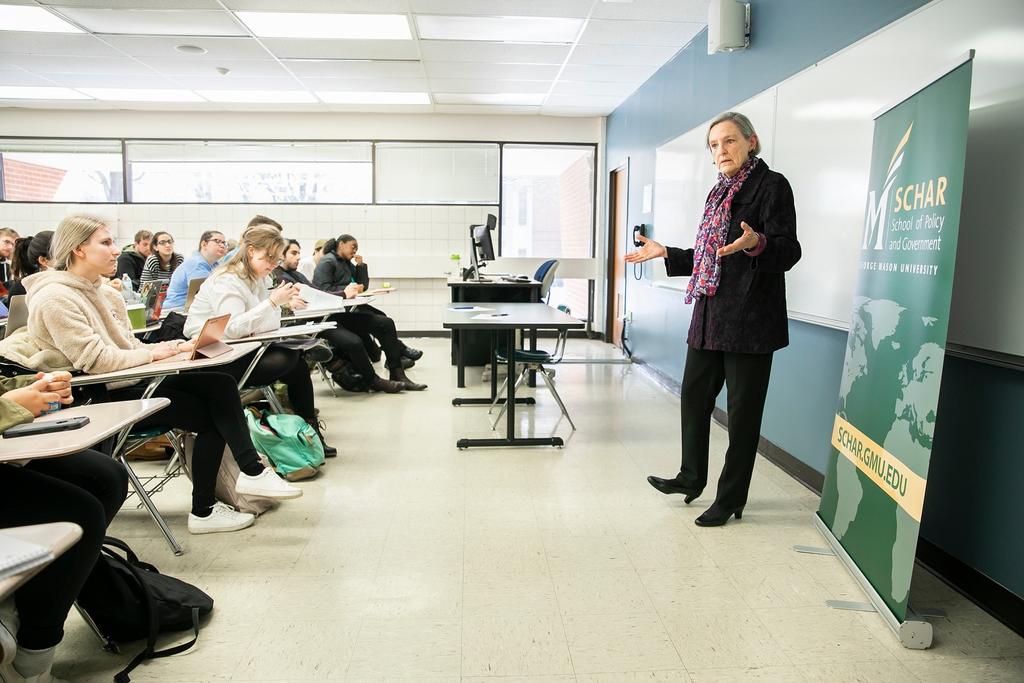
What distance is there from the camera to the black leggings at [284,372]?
3559 mm

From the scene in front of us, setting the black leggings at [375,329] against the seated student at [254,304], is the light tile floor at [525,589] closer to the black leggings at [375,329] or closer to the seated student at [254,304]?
the seated student at [254,304]

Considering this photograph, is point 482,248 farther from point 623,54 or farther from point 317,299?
point 317,299

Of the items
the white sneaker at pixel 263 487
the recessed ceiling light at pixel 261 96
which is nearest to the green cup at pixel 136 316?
the white sneaker at pixel 263 487

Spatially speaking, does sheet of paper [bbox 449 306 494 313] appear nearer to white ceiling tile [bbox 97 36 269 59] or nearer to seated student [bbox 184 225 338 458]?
seated student [bbox 184 225 338 458]

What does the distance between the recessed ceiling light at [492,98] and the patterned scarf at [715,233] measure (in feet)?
17.7

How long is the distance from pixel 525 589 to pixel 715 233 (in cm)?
152

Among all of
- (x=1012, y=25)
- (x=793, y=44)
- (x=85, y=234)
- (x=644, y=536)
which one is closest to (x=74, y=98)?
(x=85, y=234)

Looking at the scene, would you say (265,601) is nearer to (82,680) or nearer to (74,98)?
(82,680)

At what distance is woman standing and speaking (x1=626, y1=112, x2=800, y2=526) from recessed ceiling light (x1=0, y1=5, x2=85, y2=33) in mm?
4863

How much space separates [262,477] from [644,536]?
5.19 feet

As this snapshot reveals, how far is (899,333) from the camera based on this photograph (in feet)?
7.53

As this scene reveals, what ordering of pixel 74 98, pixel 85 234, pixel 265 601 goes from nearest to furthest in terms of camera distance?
pixel 265 601 < pixel 85 234 < pixel 74 98

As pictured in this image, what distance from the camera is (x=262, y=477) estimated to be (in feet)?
10.1

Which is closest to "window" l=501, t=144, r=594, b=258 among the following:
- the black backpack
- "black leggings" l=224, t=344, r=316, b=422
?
"black leggings" l=224, t=344, r=316, b=422
